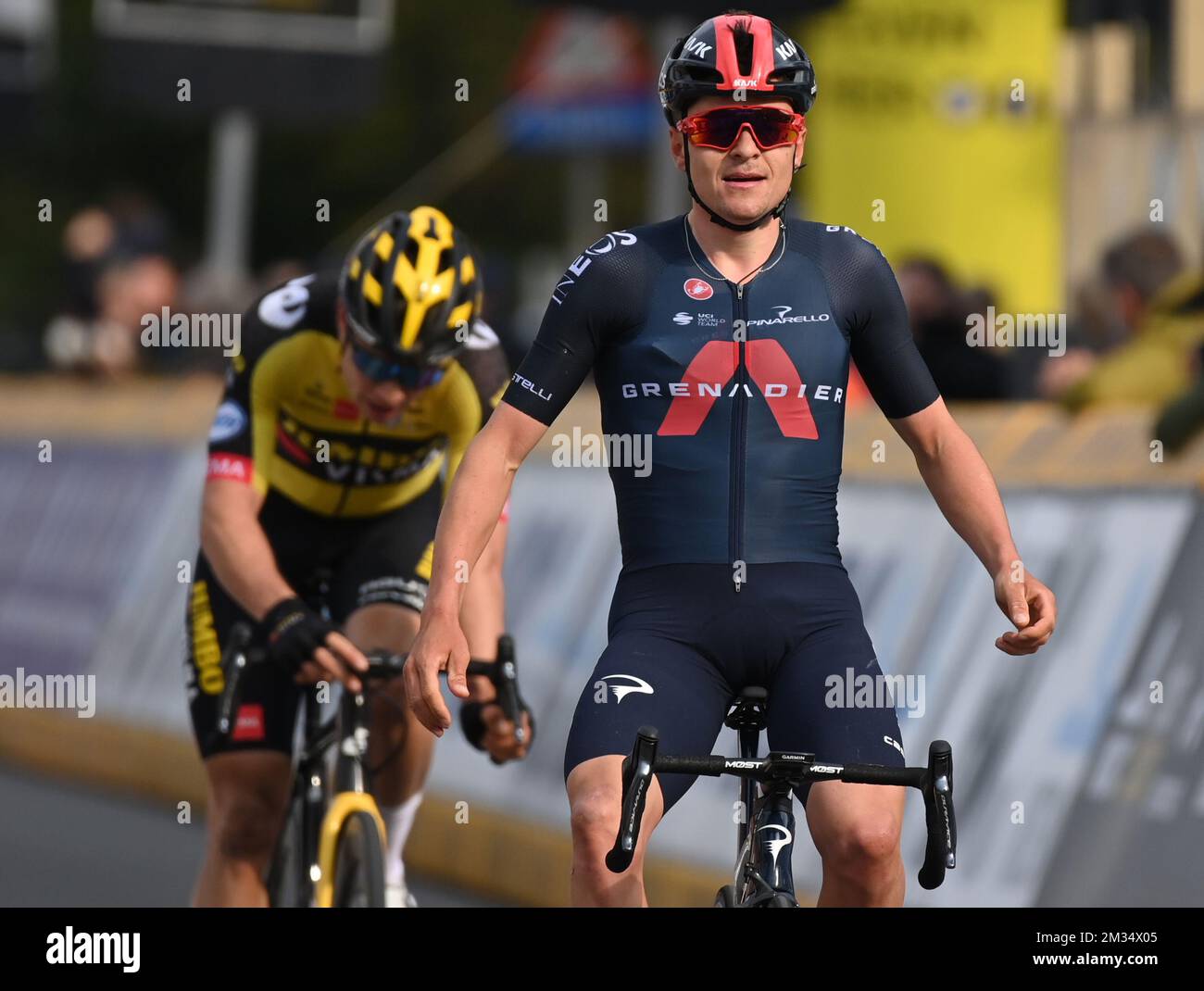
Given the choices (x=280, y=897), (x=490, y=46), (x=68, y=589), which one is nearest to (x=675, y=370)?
(x=280, y=897)

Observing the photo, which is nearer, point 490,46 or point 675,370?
point 675,370

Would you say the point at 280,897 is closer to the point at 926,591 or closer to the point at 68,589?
the point at 926,591

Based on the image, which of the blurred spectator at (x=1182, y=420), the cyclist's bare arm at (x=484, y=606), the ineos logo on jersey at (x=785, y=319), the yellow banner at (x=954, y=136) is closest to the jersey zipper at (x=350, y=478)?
the cyclist's bare arm at (x=484, y=606)

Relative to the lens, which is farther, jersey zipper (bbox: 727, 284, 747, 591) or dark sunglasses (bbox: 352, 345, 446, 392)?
dark sunglasses (bbox: 352, 345, 446, 392)

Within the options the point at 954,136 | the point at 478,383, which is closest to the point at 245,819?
the point at 478,383

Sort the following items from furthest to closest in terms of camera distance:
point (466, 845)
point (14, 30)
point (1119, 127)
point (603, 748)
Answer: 1. point (14, 30)
2. point (1119, 127)
3. point (466, 845)
4. point (603, 748)

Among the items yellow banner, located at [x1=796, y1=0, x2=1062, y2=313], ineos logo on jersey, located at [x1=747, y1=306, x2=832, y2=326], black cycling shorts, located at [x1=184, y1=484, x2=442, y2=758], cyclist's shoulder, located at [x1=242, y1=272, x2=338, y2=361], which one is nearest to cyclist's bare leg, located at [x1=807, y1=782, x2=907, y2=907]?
ineos logo on jersey, located at [x1=747, y1=306, x2=832, y2=326]

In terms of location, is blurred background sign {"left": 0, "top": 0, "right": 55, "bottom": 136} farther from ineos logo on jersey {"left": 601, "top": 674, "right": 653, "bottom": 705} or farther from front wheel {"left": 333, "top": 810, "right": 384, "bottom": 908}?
ineos logo on jersey {"left": 601, "top": 674, "right": 653, "bottom": 705}

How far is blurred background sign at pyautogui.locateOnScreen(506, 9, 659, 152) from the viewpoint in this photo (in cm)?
1730

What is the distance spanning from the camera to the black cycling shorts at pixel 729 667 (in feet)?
17.0

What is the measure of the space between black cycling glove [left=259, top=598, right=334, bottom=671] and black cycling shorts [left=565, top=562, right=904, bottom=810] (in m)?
1.25
